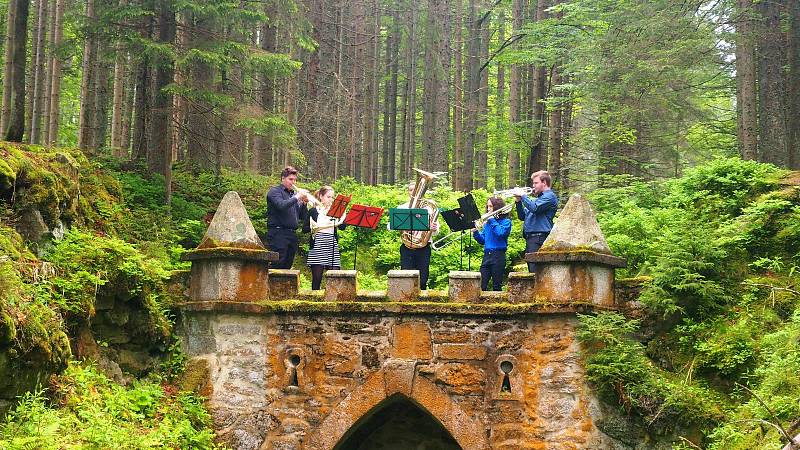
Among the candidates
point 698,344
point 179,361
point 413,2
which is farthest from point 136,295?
point 413,2

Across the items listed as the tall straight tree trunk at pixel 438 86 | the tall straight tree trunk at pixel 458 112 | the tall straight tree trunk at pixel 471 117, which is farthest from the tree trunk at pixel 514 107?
the tall straight tree trunk at pixel 458 112

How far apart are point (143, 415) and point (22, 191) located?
8.40 ft

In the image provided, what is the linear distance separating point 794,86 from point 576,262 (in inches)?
278

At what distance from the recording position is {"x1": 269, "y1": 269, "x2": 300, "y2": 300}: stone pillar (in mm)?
9588

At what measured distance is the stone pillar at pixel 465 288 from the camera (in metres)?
9.31

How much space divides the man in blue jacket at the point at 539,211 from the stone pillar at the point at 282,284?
2764 mm

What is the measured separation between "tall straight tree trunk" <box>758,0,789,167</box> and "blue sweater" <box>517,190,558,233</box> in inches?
242

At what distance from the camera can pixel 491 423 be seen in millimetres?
9141

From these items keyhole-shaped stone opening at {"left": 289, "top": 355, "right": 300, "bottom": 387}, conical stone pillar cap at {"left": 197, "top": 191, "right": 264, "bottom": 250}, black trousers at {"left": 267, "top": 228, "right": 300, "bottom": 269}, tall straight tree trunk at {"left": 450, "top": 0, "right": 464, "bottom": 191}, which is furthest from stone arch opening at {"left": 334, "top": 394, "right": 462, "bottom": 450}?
tall straight tree trunk at {"left": 450, "top": 0, "right": 464, "bottom": 191}

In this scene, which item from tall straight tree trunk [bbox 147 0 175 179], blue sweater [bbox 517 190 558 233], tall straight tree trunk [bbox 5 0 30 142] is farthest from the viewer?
tall straight tree trunk [bbox 147 0 175 179]

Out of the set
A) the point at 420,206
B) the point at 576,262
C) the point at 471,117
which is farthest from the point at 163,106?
the point at 471,117

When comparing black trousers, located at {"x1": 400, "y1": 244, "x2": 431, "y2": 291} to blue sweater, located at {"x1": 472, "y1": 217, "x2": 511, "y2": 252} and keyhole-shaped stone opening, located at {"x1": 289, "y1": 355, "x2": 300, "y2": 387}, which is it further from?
keyhole-shaped stone opening, located at {"x1": 289, "y1": 355, "x2": 300, "y2": 387}

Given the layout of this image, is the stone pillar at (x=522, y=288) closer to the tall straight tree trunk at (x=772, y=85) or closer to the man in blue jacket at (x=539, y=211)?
the man in blue jacket at (x=539, y=211)

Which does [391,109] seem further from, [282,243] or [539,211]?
[539,211]
